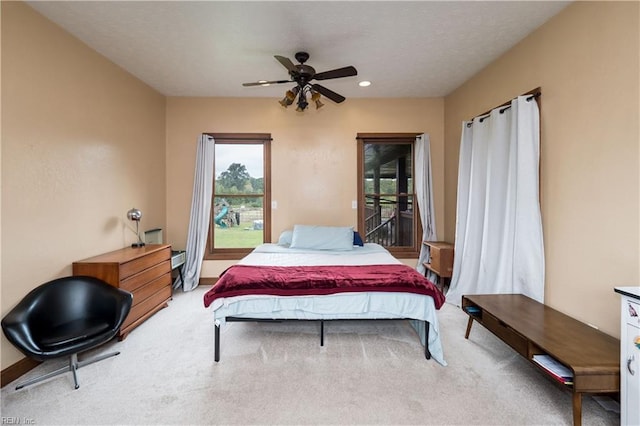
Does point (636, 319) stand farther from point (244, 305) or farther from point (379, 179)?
point (379, 179)

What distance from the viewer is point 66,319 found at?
229 cm

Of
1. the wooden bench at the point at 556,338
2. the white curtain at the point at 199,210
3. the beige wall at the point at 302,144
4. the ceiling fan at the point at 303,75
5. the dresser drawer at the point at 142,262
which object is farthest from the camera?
the beige wall at the point at 302,144

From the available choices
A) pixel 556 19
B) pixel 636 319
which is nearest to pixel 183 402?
pixel 636 319

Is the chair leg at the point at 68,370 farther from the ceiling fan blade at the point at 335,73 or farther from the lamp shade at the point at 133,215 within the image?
the ceiling fan blade at the point at 335,73

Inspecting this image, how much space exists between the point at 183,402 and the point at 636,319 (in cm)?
275

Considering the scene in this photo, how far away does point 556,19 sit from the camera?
7.97 feet

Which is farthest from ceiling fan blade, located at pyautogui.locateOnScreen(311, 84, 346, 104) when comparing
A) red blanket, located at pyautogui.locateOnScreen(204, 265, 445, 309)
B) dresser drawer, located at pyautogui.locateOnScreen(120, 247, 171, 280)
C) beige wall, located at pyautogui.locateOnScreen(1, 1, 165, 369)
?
dresser drawer, located at pyautogui.locateOnScreen(120, 247, 171, 280)

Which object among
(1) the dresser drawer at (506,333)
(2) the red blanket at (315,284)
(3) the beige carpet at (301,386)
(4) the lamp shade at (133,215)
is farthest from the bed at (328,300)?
(4) the lamp shade at (133,215)

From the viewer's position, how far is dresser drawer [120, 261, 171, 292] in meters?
2.74

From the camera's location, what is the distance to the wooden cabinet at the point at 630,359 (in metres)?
1.47

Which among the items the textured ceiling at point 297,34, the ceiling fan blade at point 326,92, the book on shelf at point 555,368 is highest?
the textured ceiling at point 297,34

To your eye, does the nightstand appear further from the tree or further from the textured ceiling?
the tree

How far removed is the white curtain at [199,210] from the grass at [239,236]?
314 millimetres

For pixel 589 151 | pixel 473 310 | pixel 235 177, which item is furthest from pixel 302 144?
pixel 589 151
